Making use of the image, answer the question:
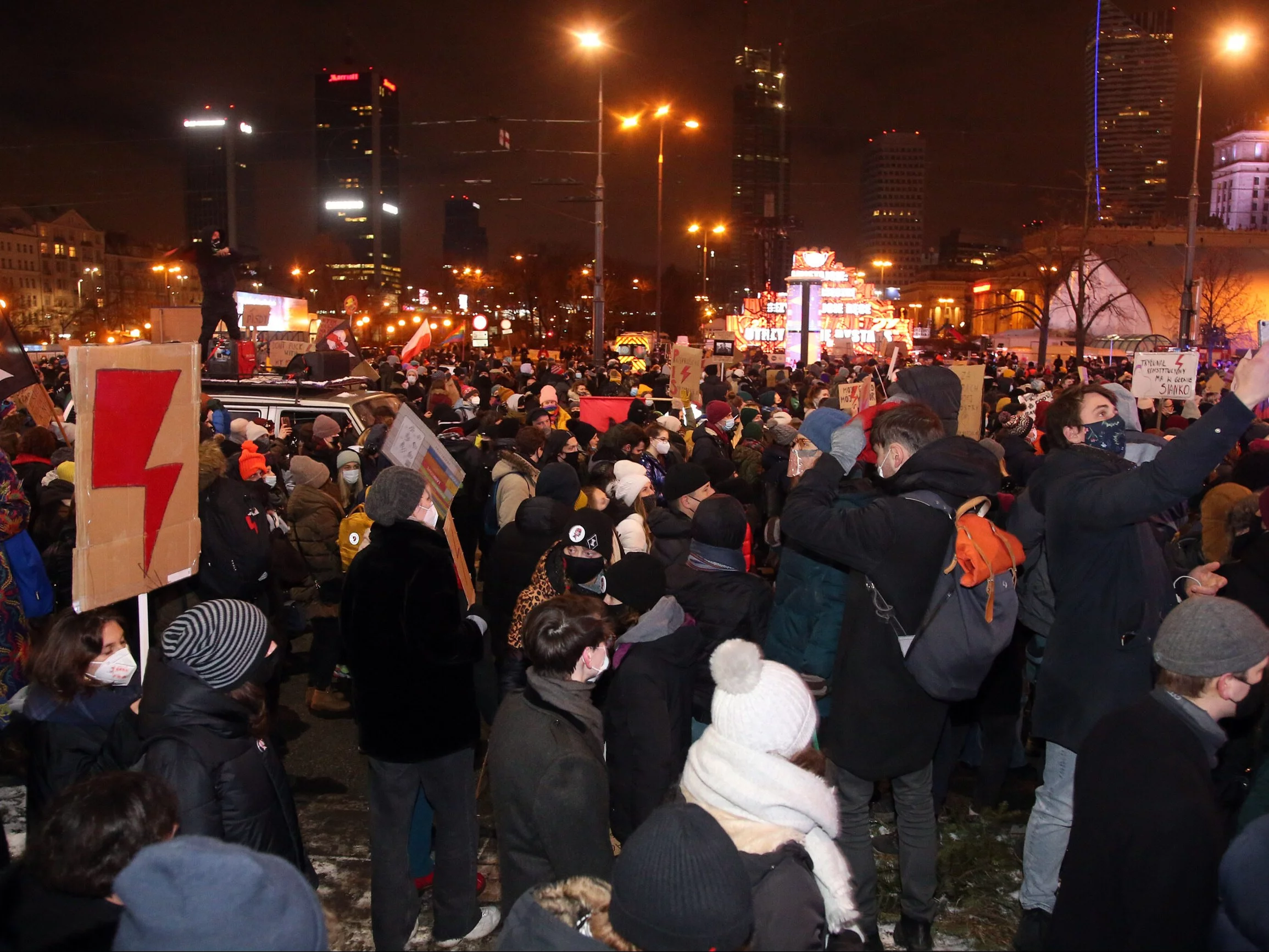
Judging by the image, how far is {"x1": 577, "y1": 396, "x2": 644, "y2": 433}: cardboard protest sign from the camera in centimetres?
1191

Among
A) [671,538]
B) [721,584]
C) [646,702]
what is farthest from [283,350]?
[646,702]

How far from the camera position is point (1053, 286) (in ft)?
149

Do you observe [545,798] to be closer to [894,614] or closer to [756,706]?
[756,706]

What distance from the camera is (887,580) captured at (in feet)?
12.1

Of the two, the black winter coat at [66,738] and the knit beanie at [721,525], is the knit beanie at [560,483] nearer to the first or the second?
the knit beanie at [721,525]

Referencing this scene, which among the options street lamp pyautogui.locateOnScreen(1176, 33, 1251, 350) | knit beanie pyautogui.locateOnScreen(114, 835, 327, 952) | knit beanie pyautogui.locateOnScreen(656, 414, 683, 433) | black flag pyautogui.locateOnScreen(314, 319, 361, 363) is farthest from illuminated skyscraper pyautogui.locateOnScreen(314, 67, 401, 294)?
knit beanie pyautogui.locateOnScreen(114, 835, 327, 952)

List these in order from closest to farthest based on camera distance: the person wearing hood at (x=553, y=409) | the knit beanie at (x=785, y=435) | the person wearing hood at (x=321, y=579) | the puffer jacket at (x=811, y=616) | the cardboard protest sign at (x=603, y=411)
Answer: the puffer jacket at (x=811, y=616), the person wearing hood at (x=321, y=579), the knit beanie at (x=785, y=435), the person wearing hood at (x=553, y=409), the cardboard protest sign at (x=603, y=411)

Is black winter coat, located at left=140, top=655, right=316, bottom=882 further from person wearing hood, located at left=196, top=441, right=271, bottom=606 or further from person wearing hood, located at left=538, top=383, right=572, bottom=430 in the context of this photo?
person wearing hood, located at left=538, top=383, right=572, bottom=430

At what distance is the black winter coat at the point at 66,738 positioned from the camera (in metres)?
3.61

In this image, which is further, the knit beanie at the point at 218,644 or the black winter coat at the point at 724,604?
the black winter coat at the point at 724,604

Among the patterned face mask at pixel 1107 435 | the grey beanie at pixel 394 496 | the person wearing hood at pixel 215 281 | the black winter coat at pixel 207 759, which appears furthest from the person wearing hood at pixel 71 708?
the person wearing hood at pixel 215 281

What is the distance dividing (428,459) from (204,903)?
376cm

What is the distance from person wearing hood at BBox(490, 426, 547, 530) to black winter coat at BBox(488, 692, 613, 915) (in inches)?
136

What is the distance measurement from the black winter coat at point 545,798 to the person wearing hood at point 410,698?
0.65 m
